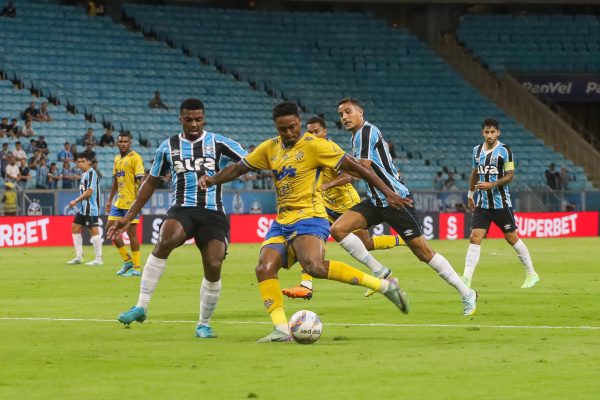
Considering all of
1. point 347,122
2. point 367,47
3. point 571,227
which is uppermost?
point 367,47

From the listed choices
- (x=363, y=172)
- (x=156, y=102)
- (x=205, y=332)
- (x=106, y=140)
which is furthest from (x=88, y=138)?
(x=363, y=172)

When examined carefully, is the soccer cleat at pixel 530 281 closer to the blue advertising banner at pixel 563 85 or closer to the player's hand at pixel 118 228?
the player's hand at pixel 118 228

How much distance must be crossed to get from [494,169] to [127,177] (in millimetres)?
7976

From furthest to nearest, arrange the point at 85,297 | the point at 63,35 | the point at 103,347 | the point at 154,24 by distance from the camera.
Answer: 1. the point at 154,24
2. the point at 63,35
3. the point at 85,297
4. the point at 103,347

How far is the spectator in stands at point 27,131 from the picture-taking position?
38.7 metres

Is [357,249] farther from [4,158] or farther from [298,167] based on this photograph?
[4,158]

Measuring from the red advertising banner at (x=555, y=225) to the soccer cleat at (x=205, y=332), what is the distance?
31.1m

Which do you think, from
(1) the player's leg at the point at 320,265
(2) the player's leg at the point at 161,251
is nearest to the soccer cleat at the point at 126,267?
(2) the player's leg at the point at 161,251

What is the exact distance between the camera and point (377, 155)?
54.5 feet

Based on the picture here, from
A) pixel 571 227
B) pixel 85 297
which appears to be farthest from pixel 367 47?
pixel 85 297

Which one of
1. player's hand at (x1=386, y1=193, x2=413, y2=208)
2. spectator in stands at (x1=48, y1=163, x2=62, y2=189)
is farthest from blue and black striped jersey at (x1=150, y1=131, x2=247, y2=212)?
spectator in stands at (x1=48, y1=163, x2=62, y2=189)

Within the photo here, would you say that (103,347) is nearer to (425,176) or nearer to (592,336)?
(592,336)

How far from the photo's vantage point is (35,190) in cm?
3512

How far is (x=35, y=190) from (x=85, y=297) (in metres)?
17.0
